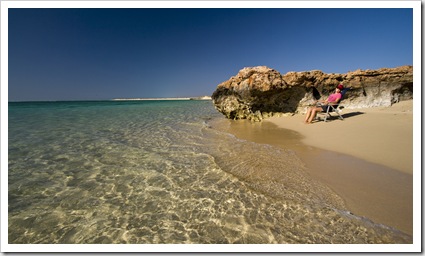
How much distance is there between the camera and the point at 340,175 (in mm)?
3707

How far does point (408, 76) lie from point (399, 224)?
11726mm

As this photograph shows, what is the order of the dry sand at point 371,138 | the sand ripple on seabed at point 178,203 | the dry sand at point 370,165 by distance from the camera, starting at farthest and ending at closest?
the dry sand at point 371,138 < the dry sand at point 370,165 < the sand ripple on seabed at point 178,203

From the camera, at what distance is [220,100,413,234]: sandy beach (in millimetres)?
2680

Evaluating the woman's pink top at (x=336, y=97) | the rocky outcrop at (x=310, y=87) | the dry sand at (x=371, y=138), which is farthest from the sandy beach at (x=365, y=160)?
the rocky outcrop at (x=310, y=87)

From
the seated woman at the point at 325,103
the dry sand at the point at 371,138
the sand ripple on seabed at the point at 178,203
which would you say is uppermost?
the seated woman at the point at 325,103

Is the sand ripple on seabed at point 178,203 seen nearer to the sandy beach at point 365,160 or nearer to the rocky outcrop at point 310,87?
the sandy beach at point 365,160

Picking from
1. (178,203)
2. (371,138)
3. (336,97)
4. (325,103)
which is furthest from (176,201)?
(336,97)

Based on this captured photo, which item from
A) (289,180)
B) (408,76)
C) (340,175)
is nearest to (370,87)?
(408,76)

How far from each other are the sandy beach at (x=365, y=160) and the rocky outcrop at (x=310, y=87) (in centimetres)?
354

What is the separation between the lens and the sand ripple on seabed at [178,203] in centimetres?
238

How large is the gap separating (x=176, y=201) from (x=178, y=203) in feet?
0.24

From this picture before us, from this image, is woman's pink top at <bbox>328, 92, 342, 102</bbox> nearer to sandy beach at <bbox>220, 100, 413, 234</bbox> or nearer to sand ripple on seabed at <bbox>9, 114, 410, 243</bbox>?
sandy beach at <bbox>220, 100, 413, 234</bbox>

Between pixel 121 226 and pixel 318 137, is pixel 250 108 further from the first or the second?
pixel 121 226

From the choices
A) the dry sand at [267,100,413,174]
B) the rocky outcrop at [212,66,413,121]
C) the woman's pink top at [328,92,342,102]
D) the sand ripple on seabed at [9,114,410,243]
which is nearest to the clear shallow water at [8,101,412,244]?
the sand ripple on seabed at [9,114,410,243]
